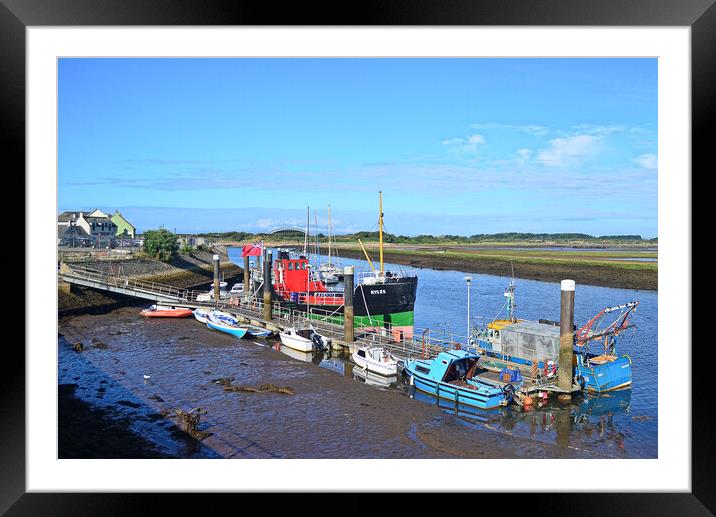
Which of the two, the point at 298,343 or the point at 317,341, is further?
the point at 317,341

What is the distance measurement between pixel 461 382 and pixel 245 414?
19.2 feet

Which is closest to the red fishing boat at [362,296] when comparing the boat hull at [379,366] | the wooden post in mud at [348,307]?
the wooden post in mud at [348,307]

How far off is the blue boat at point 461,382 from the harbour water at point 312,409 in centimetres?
32

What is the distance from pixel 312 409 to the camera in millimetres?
13453

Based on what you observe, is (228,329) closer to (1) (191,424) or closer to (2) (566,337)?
(1) (191,424)

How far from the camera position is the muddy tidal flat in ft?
35.9

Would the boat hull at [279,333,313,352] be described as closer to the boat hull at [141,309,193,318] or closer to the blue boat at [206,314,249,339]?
the blue boat at [206,314,249,339]

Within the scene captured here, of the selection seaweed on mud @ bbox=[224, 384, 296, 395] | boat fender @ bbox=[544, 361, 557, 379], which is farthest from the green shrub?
boat fender @ bbox=[544, 361, 557, 379]

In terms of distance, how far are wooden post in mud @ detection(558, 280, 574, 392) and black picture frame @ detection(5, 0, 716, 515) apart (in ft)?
24.0

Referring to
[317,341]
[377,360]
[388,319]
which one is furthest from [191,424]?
[388,319]
